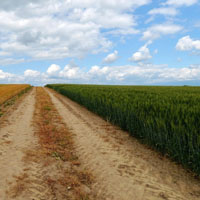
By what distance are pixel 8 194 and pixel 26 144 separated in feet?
11.4

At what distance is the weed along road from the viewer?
4359mm

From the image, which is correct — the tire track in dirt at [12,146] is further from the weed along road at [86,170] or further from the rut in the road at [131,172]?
the rut in the road at [131,172]

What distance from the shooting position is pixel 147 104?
922 centimetres

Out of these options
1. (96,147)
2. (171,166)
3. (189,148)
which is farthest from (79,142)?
(189,148)

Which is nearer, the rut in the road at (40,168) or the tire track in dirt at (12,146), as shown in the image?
the rut in the road at (40,168)

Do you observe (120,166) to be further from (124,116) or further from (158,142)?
(124,116)

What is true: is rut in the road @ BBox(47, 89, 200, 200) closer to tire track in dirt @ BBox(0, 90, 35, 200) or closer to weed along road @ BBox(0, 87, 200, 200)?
weed along road @ BBox(0, 87, 200, 200)

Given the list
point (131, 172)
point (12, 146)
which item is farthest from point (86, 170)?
point (12, 146)

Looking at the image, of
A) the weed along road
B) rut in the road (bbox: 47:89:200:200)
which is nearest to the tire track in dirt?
the weed along road

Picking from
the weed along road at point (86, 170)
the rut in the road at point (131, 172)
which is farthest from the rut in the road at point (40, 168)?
the rut in the road at point (131, 172)

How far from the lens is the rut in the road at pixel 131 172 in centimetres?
438

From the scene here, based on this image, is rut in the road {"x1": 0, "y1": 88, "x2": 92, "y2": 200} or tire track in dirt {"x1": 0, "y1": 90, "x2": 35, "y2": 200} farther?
tire track in dirt {"x1": 0, "y1": 90, "x2": 35, "y2": 200}

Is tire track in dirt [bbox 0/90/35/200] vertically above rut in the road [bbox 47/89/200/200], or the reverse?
tire track in dirt [bbox 0/90/35/200]

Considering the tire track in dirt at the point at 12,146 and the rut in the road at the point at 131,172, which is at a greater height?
the tire track in dirt at the point at 12,146
